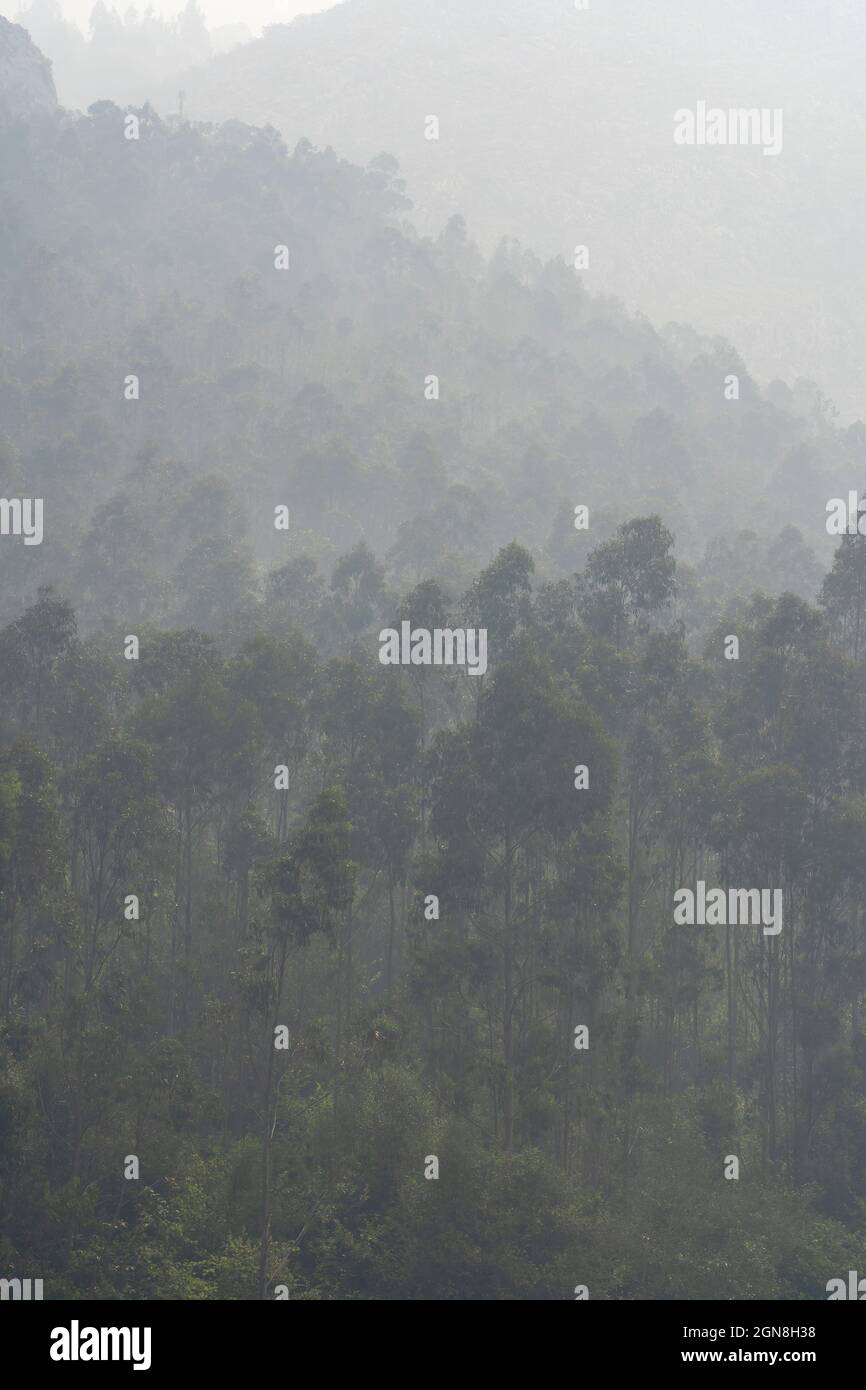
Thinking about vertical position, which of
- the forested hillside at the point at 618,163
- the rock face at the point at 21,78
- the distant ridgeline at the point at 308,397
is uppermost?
the forested hillside at the point at 618,163

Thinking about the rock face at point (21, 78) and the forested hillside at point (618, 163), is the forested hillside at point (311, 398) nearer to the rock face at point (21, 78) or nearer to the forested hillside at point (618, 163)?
the rock face at point (21, 78)

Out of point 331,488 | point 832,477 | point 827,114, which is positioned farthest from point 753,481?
point 827,114

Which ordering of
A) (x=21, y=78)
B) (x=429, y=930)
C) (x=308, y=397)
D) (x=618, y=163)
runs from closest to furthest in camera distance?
1. (x=429, y=930)
2. (x=308, y=397)
3. (x=21, y=78)
4. (x=618, y=163)

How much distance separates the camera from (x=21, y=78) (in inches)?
4136

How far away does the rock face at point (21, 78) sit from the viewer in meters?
102

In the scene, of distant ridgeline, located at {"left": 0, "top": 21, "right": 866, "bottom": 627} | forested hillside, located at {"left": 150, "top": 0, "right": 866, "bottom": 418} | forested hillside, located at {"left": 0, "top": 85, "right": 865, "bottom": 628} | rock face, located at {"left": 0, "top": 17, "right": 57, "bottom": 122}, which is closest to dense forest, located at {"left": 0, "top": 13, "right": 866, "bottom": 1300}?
distant ridgeline, located at {"left": 0, "top": 21, "right": 866, "bottom": 627}

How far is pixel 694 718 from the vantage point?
111ft

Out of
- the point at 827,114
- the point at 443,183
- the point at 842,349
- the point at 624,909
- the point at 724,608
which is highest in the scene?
the point at 827,114

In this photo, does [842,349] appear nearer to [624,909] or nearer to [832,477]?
[832,477]

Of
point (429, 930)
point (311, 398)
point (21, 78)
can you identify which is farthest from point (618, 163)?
point (429, 930)

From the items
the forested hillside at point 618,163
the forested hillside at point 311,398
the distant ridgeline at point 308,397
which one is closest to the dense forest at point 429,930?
the distant ridgeline at point 308,397

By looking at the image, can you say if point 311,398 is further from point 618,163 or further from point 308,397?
point 618,163

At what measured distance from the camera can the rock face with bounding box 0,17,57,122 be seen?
102188 millimetres
